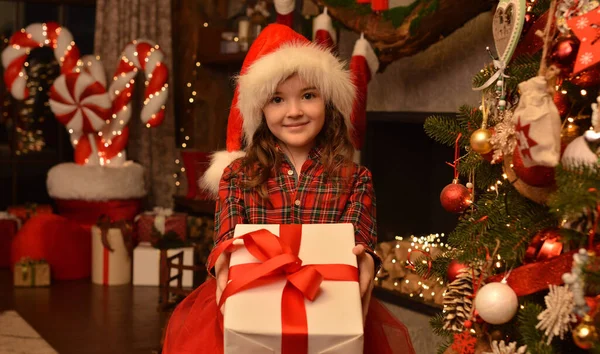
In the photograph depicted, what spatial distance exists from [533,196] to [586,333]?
26 cm

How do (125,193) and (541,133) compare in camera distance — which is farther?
(125,193)

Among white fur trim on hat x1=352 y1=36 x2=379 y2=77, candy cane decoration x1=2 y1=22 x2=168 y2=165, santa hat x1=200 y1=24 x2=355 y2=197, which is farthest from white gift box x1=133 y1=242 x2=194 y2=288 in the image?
santa hat x1=200 y1=24 x2=355 y2=197

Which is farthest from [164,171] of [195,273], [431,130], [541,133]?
[541,133]

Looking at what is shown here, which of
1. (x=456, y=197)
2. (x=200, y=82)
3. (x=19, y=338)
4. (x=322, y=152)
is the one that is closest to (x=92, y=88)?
(x=200, y=82)

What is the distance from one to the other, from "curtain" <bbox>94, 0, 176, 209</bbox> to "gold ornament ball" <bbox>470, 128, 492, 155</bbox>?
3904 millimetres

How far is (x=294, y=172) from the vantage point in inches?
77.0

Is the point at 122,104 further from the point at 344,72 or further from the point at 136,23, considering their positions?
the point at 344,72

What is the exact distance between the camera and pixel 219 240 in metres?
1.86

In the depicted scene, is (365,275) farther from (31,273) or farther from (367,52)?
(31,273)

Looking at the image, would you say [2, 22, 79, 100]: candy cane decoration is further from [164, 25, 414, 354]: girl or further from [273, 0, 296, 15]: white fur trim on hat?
[164, 25, 414, 354]: girl

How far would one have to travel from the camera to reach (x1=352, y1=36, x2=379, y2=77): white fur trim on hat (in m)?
3.07

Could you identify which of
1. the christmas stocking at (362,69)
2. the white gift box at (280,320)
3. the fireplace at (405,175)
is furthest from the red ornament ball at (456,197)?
the fireplace at (405,175)

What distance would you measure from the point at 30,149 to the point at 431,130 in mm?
4404

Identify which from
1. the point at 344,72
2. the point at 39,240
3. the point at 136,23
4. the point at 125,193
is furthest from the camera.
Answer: the point at 136,23
